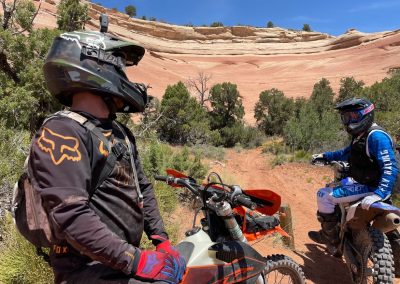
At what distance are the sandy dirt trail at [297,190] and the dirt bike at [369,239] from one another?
780 mm

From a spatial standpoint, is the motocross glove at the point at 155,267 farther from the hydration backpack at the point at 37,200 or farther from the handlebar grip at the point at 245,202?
the handlebar grip at the point at 245,202

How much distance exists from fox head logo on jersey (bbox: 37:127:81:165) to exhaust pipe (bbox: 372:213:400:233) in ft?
10.6

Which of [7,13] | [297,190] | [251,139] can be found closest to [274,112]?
[251,139]

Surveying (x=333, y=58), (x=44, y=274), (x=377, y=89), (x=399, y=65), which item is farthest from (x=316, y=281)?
(x=333, y=58)

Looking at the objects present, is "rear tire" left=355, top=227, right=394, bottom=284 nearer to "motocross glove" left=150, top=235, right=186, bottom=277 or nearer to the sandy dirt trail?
the sandy dirt trail

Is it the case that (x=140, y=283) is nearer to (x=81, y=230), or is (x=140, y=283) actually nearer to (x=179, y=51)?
(x=81, y=230)

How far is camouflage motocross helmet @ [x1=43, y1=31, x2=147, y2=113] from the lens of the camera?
5.68ft

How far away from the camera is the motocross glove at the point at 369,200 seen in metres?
3.62

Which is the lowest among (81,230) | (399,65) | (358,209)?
(358,209)

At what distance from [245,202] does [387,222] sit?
2.29 m

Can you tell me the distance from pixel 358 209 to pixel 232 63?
4654 cm

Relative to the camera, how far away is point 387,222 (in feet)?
11.9

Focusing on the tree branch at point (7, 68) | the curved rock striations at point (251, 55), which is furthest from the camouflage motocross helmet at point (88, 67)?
the curved rock striations at point (251, 55)

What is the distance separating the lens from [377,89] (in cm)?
1934
